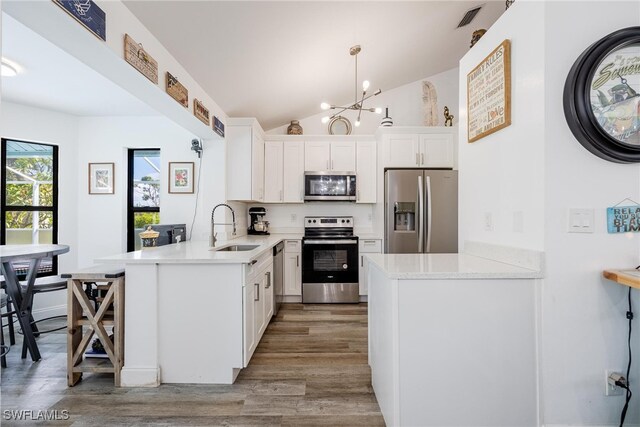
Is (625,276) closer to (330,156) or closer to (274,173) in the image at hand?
(330,156)

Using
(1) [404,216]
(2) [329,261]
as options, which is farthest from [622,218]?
(2) [329,261]

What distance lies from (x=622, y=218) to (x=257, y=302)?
7.82ft

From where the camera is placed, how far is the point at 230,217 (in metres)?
3.57

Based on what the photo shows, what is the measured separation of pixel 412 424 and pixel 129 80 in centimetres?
262

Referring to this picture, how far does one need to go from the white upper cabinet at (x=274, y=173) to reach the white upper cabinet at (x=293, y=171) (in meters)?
0.06

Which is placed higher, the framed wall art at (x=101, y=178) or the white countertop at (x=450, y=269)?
A: the framed wall art at (x=101, y=178)

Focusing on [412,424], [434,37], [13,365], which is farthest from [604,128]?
[13,365]

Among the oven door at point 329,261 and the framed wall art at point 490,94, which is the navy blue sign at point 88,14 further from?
the oven door at point 329,261

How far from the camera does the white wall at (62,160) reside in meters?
3.36

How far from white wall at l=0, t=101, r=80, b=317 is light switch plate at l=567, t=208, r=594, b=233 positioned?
4.86 m

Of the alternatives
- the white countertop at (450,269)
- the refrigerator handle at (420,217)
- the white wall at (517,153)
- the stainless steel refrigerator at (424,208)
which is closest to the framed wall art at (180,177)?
the stainless steel refrigerator at (424,208)

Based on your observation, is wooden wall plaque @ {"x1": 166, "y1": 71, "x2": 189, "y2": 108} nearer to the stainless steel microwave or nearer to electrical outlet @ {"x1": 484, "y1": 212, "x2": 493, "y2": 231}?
the stainless steel microwave

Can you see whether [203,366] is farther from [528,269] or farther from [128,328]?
[528,269]

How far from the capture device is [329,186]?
4.06 meters
